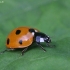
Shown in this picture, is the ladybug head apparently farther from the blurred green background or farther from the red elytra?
the red elytra

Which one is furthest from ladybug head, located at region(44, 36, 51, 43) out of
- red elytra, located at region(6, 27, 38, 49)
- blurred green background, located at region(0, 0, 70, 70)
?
red elytra, located at region(6, 27, 38, 49)

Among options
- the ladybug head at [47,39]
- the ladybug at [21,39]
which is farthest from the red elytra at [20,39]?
the ladybug head at [47,39]

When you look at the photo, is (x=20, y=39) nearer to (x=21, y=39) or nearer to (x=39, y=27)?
(x=21, y=39)

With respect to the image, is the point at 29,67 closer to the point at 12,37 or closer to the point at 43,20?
the point at 12,37

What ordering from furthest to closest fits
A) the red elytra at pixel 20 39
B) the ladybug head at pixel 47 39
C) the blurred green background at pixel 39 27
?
1. the ladybug head at pixel 47 39
2. the red elytra at pixel 20 39
3. the blurred green background at pixel 39 27

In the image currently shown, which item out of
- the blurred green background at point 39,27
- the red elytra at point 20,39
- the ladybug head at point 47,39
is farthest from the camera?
the ladybug head at point 47,39

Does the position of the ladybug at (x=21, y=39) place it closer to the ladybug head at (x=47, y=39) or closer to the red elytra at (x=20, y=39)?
the red elytra at (x=20, y=39)

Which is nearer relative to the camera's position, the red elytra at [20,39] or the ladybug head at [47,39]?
the red elytra at [20,39]

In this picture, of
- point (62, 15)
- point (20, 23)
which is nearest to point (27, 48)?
point (20, 23)

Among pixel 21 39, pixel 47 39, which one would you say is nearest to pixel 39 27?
pixel 47 39
